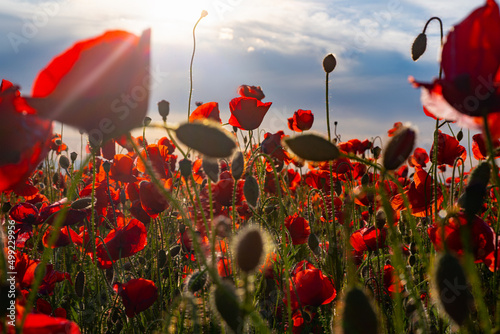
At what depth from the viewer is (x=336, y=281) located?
191 centimetres

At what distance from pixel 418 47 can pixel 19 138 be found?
134 centimetres

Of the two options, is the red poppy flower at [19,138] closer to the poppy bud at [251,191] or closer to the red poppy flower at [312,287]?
the poppy bud at [251,191]

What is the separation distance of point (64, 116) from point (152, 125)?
6.6 inches

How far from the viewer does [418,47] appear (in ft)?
5.09

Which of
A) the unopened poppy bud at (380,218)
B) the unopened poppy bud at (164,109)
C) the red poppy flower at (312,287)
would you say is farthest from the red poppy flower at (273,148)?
the red poppy flower at (312,287)

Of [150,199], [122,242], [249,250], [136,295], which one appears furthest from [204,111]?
A: [249,250]

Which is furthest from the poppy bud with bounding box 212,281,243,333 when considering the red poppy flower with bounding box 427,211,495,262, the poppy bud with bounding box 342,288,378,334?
the red poppy flower with bounding box 427,211,495,262

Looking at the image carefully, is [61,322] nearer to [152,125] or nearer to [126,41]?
[152,125]

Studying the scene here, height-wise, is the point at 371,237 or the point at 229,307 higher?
the point at 371,237

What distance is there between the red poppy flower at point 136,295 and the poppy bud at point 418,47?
1.25 m

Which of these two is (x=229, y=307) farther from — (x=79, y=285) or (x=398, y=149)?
(x=79, y=285)

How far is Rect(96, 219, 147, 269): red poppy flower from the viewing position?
6.13ft

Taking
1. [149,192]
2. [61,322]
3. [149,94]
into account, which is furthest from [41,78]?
[149,192]

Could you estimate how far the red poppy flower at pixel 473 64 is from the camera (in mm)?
676
